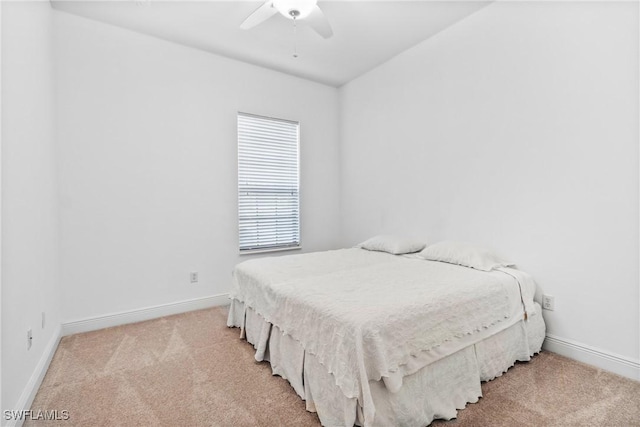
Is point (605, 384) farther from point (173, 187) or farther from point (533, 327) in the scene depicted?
point (173, 187)

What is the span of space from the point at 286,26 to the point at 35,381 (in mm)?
3308

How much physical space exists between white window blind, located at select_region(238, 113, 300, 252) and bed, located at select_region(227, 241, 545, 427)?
50.0 inches

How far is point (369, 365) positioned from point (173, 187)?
8.90 ft

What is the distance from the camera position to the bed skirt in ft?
4.96

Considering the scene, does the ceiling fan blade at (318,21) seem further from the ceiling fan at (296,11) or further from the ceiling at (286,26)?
the ceiling at (286,26)

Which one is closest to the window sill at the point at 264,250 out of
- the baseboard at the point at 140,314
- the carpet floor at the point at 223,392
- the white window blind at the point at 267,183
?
the white window blind at the point at 267,183

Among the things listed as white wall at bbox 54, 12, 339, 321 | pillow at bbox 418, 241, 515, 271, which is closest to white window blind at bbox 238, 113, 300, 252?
white wall at bbox 54, 12, 339, 321

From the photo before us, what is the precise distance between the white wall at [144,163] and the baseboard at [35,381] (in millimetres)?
463

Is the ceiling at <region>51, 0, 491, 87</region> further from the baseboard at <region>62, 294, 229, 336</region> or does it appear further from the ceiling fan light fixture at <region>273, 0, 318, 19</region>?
the baseboard at <region>62, 294, 229, 336</region>

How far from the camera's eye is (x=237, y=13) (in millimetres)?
2758

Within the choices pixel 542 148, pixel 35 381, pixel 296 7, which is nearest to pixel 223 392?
pixel 35 381

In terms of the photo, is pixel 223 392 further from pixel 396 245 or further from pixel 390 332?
pixel 396 245

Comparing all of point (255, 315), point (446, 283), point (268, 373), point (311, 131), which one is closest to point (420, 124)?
point (311, 131)

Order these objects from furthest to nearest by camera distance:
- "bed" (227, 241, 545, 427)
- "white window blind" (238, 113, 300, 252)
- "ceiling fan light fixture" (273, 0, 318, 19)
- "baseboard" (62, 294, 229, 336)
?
1. "white window blind" (238, 113, 300, 252)
2. "baseboard" (62, 294, 229, 336)
3. "ceiling fan light fixture" (273, 0, 318, 19)
4. "bed" (227, 241, 545, 427)
